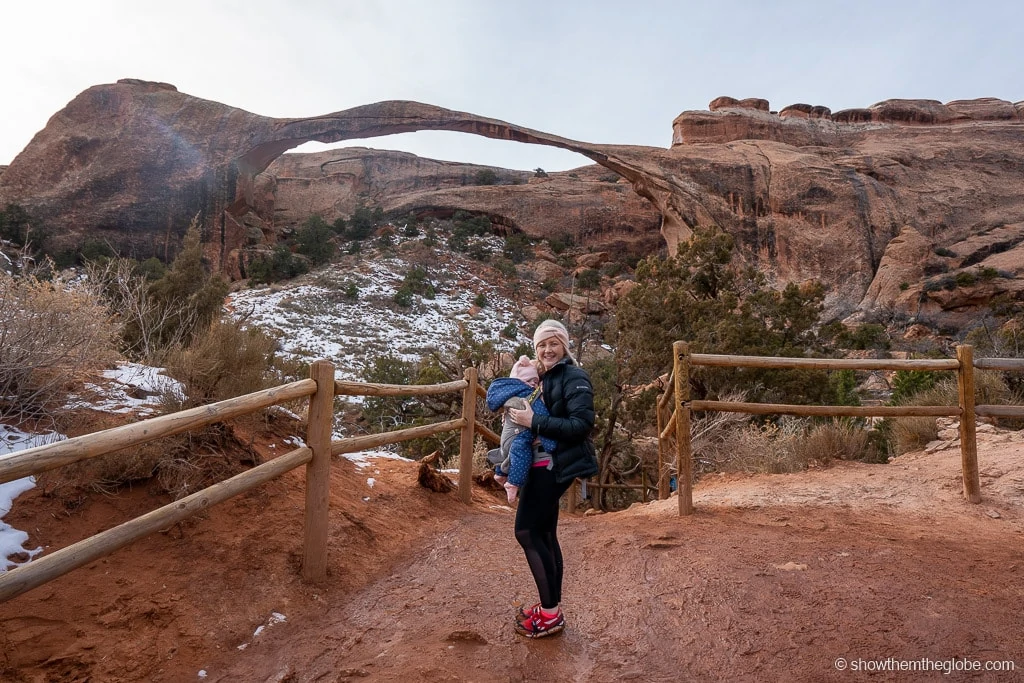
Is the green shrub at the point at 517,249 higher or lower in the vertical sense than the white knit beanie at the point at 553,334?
higher

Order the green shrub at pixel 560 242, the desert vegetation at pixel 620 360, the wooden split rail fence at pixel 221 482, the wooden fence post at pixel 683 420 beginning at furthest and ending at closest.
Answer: the green shrub at pixel 560 242 < the wooden fence post at pixel 683 420 < the desert vegetation at pixel 620 360 < the wooden split rail fence at pixel 221 482

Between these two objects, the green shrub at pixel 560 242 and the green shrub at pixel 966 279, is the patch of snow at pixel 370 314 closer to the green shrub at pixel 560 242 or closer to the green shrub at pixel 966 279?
the green shrub at pixel 560 242

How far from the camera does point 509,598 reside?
2.98m

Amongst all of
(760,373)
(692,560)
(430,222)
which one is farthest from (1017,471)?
(430,222)

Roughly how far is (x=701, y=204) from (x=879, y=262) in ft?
26.2

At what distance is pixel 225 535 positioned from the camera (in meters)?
3.12

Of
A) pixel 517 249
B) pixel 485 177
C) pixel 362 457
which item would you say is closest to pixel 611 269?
pixel 517 249

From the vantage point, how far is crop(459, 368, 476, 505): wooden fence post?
503 cm

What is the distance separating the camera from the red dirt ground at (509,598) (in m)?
2.17

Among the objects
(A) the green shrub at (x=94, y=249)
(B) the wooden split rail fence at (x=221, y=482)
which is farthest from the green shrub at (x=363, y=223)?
(B) the wooden split rail fence at (x=221, y=482)

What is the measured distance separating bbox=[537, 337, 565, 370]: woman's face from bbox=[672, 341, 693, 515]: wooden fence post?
1798 mm

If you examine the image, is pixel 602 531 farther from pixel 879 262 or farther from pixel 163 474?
pixel 879 262

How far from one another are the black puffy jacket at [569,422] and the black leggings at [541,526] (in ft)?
0.22

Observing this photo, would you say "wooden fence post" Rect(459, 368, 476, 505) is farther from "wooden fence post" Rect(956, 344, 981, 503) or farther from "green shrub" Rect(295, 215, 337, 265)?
"green shrub" Rect(295, 215, 337, 265)
